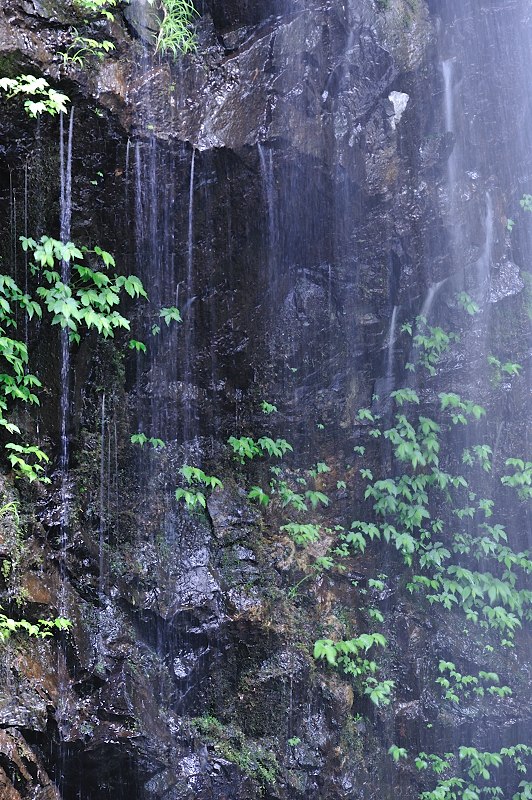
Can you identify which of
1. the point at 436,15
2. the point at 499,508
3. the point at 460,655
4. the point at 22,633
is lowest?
the point at 460,655

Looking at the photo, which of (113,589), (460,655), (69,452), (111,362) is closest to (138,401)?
(111,362)

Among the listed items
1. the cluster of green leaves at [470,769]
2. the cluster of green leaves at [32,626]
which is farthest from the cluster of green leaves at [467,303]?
the cluster of green leaves at [32,626]

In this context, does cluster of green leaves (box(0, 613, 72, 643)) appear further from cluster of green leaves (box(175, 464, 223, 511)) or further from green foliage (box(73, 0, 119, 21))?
green foliage (box(73, 0, 119, 21))

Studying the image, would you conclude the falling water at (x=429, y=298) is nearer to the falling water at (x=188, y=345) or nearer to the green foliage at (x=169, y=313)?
the falling water at (x=188, y=345)

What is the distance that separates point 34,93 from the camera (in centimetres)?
493

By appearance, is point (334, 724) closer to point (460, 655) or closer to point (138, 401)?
point (460, 655)

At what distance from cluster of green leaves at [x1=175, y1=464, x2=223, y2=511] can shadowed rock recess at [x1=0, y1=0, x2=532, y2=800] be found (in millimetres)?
73

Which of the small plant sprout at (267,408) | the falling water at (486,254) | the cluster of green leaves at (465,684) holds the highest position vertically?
the falling water at (486,254)

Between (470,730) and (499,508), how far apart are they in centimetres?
210

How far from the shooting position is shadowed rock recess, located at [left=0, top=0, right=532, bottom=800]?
16.1ft

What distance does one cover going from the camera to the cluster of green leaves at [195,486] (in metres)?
5.70

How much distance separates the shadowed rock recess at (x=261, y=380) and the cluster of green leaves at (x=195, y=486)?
0.07m

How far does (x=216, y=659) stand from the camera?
5.25 meters

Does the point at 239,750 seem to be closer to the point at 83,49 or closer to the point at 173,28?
the point at 83,49
